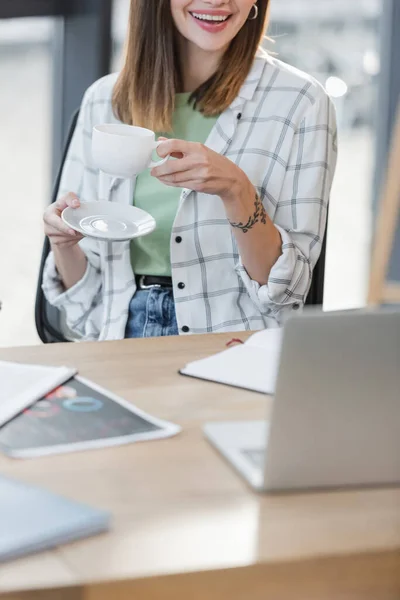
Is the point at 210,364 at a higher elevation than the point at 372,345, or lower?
lower

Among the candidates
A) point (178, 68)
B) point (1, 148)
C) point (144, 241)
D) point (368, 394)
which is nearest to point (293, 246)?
point (144, 241)

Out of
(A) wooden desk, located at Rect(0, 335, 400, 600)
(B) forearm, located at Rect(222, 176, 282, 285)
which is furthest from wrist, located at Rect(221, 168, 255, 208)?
(A) wooden desk, located at Rect(0, 335, 400, 600)

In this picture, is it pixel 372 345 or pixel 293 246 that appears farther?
pixel 293 246

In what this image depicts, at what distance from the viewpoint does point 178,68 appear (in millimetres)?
1986

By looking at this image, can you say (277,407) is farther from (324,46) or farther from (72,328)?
(324,46)

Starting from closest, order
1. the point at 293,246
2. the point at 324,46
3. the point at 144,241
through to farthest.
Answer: the point at 293,246, the point at 144,241, the point at 324,46

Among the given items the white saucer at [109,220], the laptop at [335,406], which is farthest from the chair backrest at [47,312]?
the laptop at [335,406]

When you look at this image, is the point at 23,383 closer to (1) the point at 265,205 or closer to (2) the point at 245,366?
(2) the point at 245,366

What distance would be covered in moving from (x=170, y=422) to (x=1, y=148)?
1.71 meters

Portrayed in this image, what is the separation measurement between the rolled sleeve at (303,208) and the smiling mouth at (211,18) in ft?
0.78

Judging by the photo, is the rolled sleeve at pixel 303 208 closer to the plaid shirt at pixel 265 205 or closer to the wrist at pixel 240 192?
the plaid shirt at pixel 265 205

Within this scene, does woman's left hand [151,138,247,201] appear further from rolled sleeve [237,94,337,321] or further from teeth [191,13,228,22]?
teeth [191,13,228,22]

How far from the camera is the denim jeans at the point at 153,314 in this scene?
6.13 ft

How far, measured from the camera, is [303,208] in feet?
5.99
